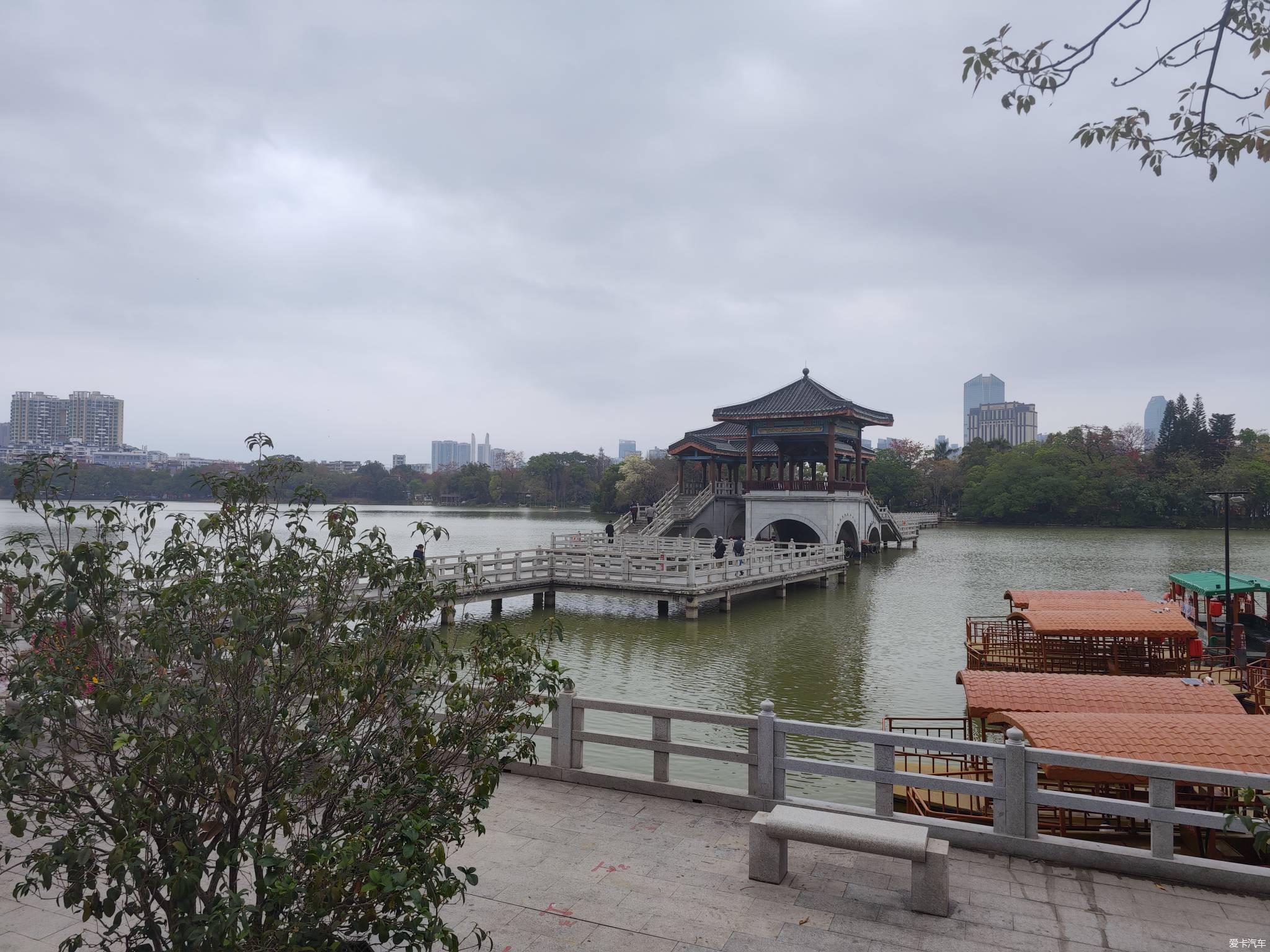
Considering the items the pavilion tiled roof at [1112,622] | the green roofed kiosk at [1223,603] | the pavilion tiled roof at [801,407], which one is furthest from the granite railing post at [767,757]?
the pavilion tiled roof at [801,407]

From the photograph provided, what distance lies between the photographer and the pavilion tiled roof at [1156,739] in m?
6.56

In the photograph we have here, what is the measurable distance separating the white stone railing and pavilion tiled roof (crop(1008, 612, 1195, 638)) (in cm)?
798

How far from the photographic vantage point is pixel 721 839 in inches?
247

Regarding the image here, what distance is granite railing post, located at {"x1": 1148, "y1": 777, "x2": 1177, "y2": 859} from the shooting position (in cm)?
559

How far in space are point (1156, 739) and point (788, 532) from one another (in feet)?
119

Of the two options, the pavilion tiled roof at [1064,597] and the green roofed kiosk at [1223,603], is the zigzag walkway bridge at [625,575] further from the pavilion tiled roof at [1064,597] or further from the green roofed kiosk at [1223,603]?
the green roofed kiosk at [1223,603]

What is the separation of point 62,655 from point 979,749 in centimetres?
573

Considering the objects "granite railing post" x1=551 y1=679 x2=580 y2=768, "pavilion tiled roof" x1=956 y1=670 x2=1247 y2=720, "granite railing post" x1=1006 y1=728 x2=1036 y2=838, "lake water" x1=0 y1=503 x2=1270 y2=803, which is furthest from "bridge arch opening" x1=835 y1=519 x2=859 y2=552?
"granite railing post" x1=1006 y1=728 x2=1036 y2=838

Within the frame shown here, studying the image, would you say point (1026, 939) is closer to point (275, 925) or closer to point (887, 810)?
point (887, 810)

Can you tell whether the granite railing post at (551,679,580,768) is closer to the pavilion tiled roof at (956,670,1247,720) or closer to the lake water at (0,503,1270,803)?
the lake water at (0,503,1270,803)

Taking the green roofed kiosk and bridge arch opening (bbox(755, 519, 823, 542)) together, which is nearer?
the green roofed kiosk

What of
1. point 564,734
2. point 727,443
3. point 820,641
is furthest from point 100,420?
point 564,734

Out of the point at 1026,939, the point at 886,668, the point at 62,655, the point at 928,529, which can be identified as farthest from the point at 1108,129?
the point at 928,529

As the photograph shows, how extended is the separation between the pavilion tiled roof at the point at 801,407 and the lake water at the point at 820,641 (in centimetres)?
759
